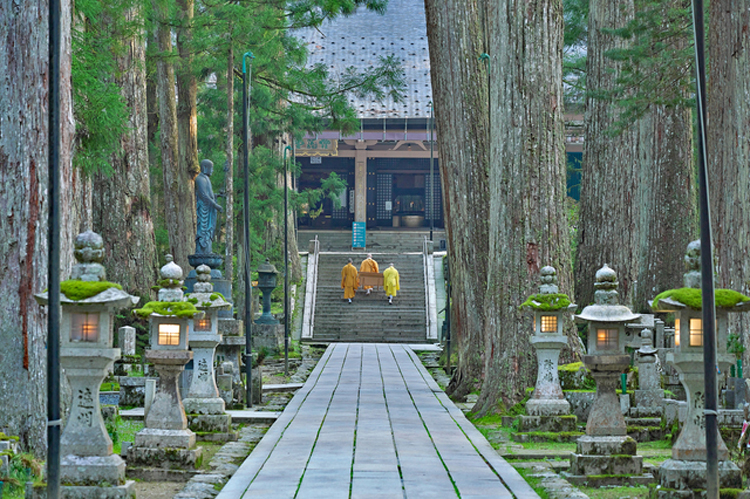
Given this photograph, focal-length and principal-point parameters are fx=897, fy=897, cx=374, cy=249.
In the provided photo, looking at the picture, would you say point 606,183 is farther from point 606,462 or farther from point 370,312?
point 606,462

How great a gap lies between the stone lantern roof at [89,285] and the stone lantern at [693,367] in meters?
3.63

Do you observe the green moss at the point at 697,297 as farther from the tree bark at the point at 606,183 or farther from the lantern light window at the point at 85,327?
the tree bark at the point at 606,183

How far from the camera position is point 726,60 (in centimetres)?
979

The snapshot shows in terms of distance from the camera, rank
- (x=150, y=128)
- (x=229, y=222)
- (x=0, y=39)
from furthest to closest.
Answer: (x=150, y=128) < (x=229, y=222) < (x=0, y=39)

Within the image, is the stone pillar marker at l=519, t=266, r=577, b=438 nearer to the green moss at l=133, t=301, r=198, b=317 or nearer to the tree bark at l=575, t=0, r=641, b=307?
the green moss at l=133, t=301, r=198, b=317

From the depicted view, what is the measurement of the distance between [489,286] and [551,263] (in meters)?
0.87

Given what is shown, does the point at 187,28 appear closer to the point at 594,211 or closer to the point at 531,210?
the point at 594,211

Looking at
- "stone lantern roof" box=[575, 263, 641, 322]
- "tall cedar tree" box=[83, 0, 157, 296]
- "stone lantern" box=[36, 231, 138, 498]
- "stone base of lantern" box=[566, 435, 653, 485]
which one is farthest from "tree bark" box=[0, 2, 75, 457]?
"tall cedar tree" box=[83, 0, 157, 296]

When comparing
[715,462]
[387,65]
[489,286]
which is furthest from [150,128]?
[715,462]

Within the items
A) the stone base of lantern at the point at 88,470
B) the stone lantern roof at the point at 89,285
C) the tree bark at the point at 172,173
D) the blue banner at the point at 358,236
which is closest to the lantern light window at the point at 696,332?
the stone lantern roof at the point at 89,285

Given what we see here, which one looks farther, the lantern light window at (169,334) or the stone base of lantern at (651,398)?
the stone base of lantern at (651,398)

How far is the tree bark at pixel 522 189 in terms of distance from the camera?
1009 cm

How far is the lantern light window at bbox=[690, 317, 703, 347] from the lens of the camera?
598cm

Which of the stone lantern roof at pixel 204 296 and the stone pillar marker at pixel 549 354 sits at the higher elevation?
the stone lantern roof at pixel 204 296
